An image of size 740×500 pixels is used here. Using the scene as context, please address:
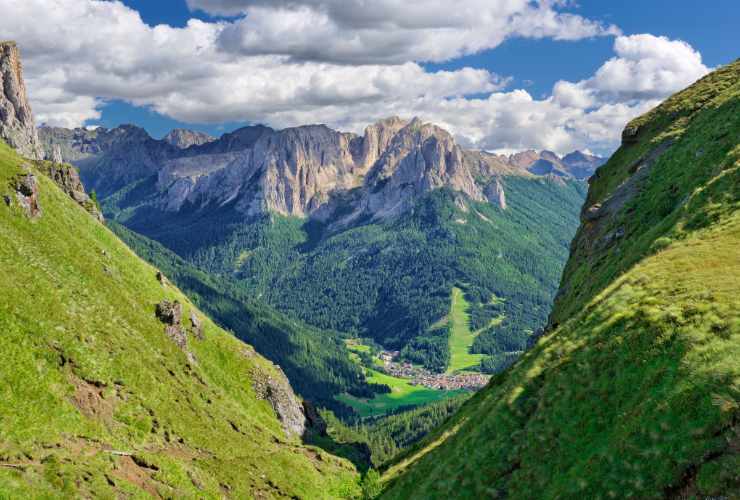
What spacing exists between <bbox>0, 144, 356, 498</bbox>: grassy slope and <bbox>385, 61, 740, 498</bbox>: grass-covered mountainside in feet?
94.7

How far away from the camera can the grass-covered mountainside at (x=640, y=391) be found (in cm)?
3225

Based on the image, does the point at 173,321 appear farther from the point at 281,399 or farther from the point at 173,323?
the point at 281,399

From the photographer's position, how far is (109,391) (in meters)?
70.9

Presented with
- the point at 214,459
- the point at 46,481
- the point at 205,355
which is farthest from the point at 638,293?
the point at 205,355

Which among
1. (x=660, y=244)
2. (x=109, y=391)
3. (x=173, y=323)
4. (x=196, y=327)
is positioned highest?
(x=660, y=244)

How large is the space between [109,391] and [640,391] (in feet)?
208

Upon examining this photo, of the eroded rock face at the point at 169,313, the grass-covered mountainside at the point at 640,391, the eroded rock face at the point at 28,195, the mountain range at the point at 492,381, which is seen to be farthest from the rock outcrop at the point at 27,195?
the grass-covered mountainside at the point at 640,391

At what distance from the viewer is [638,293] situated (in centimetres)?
5122

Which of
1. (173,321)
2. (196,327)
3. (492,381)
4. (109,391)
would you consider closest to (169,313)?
(173,321)

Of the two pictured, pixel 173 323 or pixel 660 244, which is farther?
pixel 173 323

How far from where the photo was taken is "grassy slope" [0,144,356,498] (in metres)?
52.8

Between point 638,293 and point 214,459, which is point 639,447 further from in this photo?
point 214,459

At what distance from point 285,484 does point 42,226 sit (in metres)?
61.3

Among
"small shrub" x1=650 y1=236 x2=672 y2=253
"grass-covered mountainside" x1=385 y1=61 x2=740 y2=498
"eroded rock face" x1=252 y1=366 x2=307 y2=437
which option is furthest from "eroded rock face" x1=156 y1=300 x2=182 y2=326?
"small shrub" x1=650 y1=236 x2=672 y2=253
